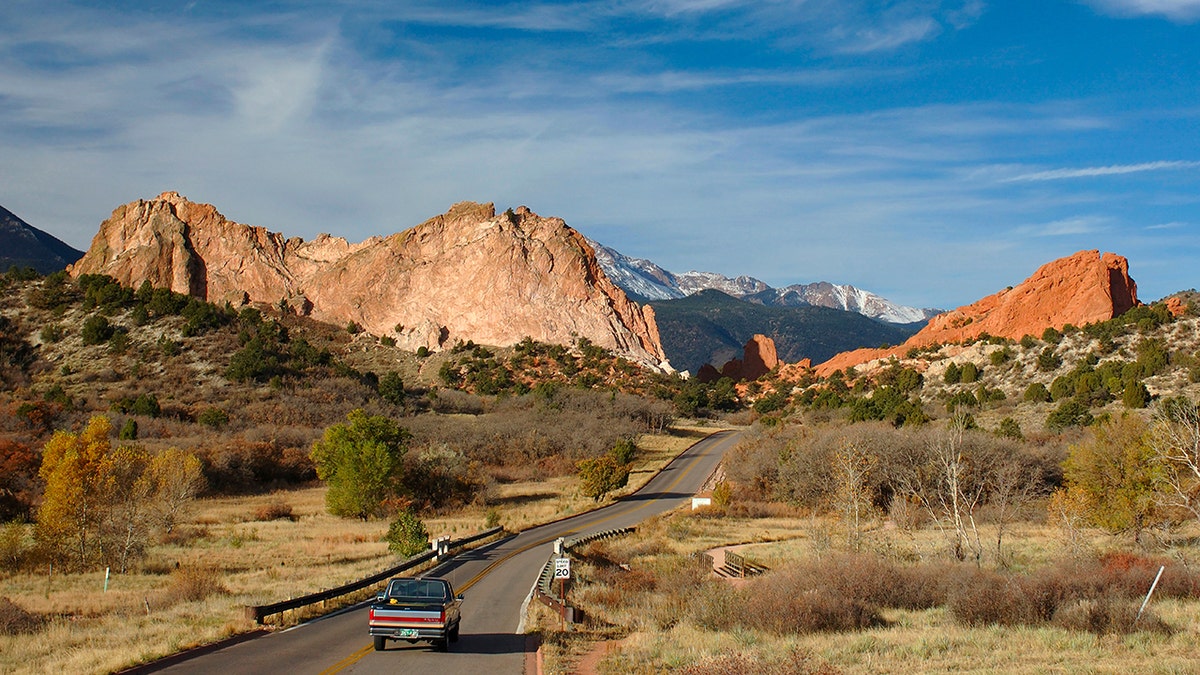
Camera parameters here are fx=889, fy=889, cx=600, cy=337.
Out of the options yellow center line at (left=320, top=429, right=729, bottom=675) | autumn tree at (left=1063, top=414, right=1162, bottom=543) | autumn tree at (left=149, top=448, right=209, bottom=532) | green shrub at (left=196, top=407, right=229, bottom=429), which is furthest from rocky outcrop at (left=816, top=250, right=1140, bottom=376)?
autumn tree at (left=149, top=448, right=209, bottom=532)

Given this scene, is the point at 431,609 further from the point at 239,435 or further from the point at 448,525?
the point at 239,435

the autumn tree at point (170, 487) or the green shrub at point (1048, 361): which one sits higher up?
the green shrub at point (1048, 361)

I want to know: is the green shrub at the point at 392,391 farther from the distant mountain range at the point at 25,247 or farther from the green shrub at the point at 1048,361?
the distant mountain range at the point at 25,247

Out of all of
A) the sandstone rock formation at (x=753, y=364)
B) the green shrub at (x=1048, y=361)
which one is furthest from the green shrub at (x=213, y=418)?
the sandstone rock formation at (x=753, y=364)

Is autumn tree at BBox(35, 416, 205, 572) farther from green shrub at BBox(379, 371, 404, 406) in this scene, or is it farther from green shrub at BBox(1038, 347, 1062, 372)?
green shrub at BBox(1038, 347, 1062, 372)

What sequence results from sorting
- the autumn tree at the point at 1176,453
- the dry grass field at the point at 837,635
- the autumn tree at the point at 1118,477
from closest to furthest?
the dry grass field at the point at 837,635
the autumn tree at the point at 1176,453
the autumn tree at the point at 1118,477

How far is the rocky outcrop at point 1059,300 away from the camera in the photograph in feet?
267

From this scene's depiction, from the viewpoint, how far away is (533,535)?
3641 centimetres

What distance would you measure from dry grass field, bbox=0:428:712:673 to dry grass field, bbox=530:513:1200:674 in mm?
6489

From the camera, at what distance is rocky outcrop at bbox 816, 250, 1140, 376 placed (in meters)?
81.5

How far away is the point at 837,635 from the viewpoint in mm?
15914

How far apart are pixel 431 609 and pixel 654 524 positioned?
25.8 metres

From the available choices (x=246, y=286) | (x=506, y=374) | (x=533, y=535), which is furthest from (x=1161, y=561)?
(x=246, y=286)

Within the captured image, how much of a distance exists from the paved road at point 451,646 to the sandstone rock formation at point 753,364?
86.3 m
